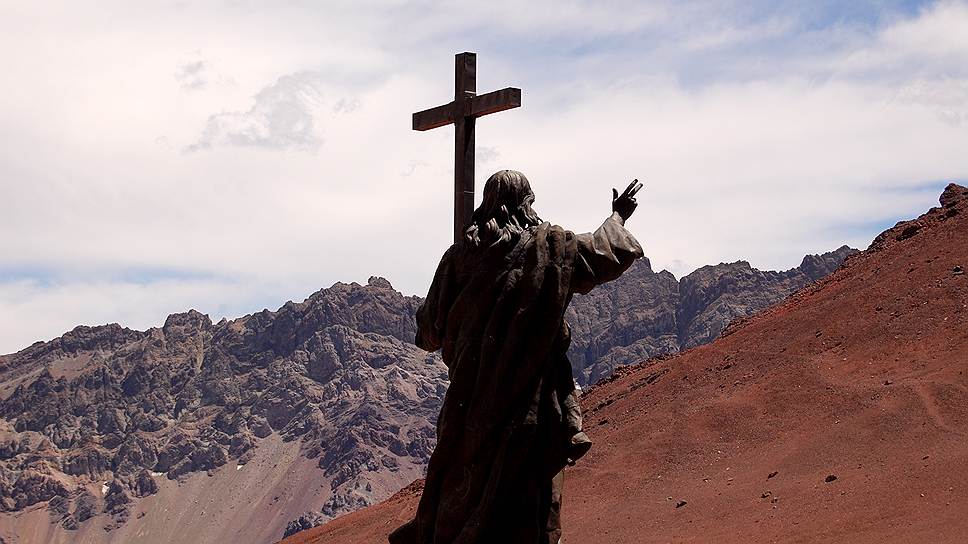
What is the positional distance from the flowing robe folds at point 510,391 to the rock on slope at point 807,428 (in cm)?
1015

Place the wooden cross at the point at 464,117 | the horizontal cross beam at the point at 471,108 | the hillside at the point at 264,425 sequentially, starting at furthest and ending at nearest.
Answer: the hillside at the point at 264,425 → the wooden cross at the point at 464,117 → the horizontal cross beam at the point at 471,108

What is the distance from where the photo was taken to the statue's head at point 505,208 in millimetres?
7891

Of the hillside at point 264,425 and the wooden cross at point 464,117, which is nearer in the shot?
the wooden cross at point 464,117

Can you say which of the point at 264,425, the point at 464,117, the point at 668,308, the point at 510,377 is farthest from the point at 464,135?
the point at 264,425

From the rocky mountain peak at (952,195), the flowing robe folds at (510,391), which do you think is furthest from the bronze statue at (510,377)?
the rocky mountain peak at (952,195)

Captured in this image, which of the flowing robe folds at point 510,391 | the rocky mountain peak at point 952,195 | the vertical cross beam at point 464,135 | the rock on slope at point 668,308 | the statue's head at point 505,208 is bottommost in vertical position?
the flowing robe folds at point 510,391

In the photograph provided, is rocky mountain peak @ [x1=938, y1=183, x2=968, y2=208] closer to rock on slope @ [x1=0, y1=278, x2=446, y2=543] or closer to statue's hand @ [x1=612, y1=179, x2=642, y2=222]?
statue's hand @ [x1=612, y1=179, x2=642, y2=222]

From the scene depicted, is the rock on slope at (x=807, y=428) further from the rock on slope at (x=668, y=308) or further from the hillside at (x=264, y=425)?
the hillside at (x=264, y=425)

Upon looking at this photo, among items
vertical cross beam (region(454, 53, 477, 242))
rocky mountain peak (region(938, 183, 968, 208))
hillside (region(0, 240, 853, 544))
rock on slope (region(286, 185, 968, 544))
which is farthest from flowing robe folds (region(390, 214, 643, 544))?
hillside (region(0, 240, 853, 544))

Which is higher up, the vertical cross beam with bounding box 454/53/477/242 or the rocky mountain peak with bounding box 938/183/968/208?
the rocky mountain peak with bounding box 938/183/968/208

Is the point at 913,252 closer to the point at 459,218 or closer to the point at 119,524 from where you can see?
the point at 459,218

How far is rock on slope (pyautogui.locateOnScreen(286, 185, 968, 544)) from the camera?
67.0ft

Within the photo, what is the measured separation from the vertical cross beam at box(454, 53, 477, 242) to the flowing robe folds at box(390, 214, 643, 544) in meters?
1.22

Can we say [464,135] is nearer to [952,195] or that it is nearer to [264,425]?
[952,195]
